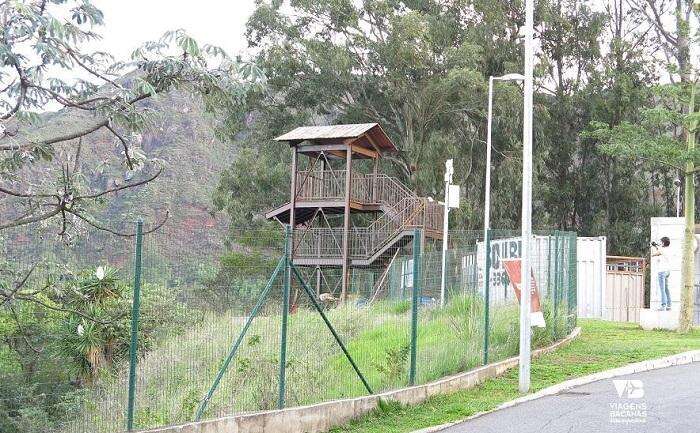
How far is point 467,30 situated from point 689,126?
79.0ft

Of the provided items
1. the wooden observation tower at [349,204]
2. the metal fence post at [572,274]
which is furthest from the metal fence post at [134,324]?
the wooden observation tower at [349,204]

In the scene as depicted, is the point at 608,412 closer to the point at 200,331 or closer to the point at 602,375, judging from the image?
the point at 602,375

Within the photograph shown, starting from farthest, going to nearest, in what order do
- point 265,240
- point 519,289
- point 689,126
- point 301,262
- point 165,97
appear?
point 301,262, point 689,126, point 519,289, point 265,240, point 165,97

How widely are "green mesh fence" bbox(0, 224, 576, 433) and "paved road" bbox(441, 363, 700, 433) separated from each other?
5.70 feet

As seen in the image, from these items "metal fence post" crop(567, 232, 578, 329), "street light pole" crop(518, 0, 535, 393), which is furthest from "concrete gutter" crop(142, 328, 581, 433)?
"metal fence post" crop(567, 232, 578, 329)

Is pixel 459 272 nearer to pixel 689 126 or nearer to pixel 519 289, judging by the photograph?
pixel 519 289

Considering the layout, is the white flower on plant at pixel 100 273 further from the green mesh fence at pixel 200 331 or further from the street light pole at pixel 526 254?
the street light pole at pixel 526 254

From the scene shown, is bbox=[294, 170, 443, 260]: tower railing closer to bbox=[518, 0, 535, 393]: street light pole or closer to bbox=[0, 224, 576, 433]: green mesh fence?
bbox=[518, 0, 535, 393]: street light pole

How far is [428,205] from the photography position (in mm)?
32969

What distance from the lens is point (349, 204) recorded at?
32.5 meters

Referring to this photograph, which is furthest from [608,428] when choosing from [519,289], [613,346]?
[613,346]

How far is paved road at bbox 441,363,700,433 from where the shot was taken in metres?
10.5

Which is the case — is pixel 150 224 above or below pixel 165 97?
below

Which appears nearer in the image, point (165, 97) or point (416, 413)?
point (165, 97)
